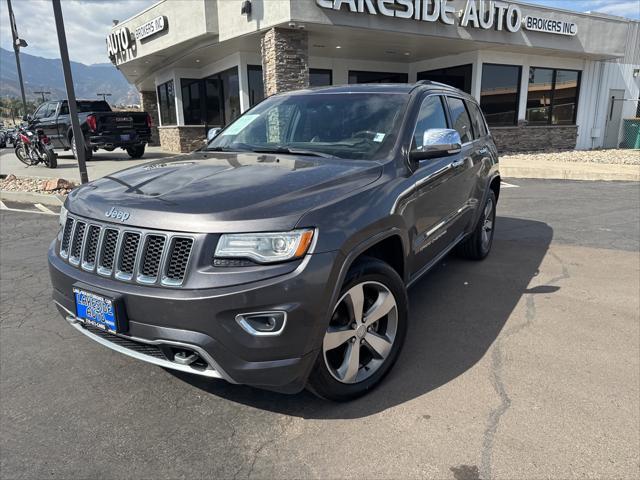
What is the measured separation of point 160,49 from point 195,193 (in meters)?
16.3

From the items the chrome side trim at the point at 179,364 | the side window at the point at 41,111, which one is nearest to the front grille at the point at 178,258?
Answer: the chrome side trim at the point at 179,364

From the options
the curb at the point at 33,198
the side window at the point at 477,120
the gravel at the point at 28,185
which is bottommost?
the curb at the point at 33,198

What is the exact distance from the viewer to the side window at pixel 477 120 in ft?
17.0

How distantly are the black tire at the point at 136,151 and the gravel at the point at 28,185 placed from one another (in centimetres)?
626

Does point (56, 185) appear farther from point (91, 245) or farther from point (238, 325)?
point (238, 325)

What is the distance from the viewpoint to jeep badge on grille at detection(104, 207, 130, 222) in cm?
238

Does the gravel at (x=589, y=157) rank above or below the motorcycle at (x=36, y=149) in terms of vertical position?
below

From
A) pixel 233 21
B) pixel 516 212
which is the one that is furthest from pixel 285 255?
pixel 233 21

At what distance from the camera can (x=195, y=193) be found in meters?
2.42

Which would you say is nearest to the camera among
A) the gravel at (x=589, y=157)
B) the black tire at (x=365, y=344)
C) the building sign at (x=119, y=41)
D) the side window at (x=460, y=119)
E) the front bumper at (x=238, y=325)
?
the front bumper at (x=238, y=325)

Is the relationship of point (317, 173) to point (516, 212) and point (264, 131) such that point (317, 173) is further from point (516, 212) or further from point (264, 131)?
point (516, 212)

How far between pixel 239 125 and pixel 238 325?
2.46 metres

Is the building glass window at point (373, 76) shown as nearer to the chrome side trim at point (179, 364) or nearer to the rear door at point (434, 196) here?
the rear door at point (434, 196)

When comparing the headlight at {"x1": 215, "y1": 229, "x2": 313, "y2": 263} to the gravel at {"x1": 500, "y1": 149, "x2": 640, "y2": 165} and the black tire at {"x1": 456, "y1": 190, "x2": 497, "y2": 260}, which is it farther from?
the gravel at {"x1": 500, "y1": 149, "x2": 640, "y2": 165}
